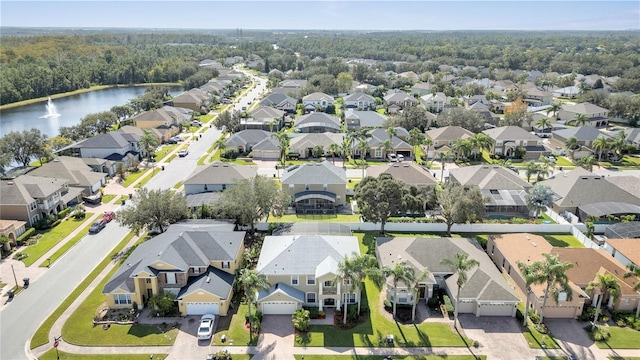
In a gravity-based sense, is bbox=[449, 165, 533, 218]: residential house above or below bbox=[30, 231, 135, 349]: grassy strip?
above

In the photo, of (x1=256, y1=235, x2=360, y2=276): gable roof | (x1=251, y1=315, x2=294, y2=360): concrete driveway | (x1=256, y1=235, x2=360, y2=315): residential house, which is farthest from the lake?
(x1=251, y1=315, x2=294, y2=360): concrete driveway

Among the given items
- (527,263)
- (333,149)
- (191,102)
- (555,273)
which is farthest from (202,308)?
(191,102)

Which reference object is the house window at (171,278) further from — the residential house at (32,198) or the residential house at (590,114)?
the residential house at (590,114)

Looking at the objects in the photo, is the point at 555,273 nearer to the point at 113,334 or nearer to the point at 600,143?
the point at 113,334

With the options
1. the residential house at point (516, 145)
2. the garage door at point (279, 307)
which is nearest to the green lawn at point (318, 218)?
the garage door at point (279, 307)

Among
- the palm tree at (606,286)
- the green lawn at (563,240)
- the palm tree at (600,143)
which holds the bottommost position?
the green lawn at (563,240)

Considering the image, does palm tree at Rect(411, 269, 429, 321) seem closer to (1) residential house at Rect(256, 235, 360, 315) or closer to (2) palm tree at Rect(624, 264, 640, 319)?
(1) residential house at Rect(256, 235, 360, 315)
